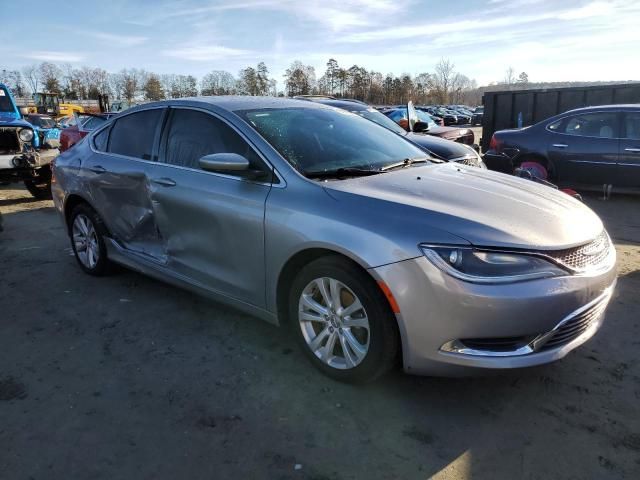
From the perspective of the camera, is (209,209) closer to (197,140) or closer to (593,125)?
(197,140)

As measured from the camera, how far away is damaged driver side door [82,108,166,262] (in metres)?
4.07

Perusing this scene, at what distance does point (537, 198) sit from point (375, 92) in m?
82.0

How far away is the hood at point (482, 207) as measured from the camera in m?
2.57

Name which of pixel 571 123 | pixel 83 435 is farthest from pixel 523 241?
pixel 571 123

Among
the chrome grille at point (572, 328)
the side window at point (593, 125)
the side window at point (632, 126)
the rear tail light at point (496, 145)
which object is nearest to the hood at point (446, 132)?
the rear tail light at point (496, 145)

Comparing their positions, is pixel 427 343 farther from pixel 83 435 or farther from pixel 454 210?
pixel 83 435

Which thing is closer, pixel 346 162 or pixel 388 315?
pixel 388 315

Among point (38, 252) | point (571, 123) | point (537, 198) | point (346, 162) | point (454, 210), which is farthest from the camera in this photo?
point (571, 123)

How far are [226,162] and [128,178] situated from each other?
57.6 inches

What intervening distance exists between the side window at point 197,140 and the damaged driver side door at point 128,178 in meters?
0.22

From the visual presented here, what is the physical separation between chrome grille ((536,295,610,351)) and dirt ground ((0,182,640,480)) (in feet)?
0.84

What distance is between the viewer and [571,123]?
871cm

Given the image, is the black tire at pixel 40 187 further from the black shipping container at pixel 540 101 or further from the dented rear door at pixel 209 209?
the black shipping container at pixel 540 101

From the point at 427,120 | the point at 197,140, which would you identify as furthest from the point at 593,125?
the point at 197,140
